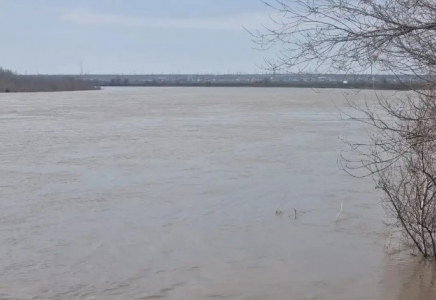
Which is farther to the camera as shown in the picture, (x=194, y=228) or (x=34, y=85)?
(x=34, y=85)

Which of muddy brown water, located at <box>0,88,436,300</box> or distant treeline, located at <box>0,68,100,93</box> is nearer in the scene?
muddy brown water, located at <box>0,88,436,300</box>

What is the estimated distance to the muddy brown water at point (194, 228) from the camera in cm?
709

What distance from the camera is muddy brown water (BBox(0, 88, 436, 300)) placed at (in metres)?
7.09

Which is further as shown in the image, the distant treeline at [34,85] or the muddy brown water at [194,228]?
the distant treeline at [34,85]

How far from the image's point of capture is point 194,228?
912cm

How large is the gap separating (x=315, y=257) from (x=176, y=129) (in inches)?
561

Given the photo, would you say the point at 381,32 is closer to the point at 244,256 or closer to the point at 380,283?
the point at 380,283

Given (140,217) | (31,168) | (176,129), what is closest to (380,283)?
(140,217)

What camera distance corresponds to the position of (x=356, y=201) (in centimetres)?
1043

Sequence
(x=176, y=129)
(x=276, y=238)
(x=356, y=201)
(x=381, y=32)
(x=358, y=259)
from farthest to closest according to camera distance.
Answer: (x=176, y=129) → (x=356, y=201) → (x=276, y=238) → (x=358, y=259) → (x=381, y=32)

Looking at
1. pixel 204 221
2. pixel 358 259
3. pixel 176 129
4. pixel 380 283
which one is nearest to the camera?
pixel 380 283

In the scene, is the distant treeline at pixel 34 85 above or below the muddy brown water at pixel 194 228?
above

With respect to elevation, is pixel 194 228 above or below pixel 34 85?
below

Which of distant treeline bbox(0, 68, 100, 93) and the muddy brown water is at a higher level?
distant treeline bbox(0, 68, 100, 93)
